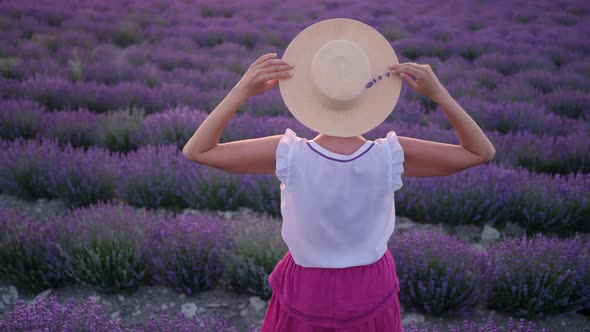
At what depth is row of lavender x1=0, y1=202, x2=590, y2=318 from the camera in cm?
300

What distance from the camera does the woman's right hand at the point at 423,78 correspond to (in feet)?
4.87

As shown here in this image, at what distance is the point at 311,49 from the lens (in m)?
1.56

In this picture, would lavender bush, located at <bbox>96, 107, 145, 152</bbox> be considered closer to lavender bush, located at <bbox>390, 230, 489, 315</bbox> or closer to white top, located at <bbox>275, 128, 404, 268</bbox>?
lavender bush, located at <bbox>390, 230, 489, 315</bbox>

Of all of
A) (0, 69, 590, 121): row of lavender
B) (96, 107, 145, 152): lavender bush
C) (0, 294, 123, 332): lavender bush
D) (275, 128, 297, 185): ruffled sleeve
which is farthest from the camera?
(0, 69, 590, 121): row of lavender

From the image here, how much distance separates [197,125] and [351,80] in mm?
3926

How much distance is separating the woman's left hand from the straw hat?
0.11 feet

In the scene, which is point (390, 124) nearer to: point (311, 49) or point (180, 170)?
point (180, 170)

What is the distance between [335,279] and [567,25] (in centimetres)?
1281

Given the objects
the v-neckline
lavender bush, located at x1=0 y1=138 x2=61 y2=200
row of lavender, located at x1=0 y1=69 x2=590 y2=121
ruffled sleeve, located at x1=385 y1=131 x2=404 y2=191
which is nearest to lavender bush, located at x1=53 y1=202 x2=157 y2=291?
lavender bush, located at x1=0 y1=138 x2=61 y2=200

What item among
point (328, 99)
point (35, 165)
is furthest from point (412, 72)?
point (35, 165)

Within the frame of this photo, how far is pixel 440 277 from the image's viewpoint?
3066 millimetres

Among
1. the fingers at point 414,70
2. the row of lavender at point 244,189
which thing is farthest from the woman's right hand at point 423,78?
the row of lavender at point 244,189

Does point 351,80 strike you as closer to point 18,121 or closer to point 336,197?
point 336,197

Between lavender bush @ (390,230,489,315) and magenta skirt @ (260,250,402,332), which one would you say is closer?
magenta skirt @ (260,250,402,332)
